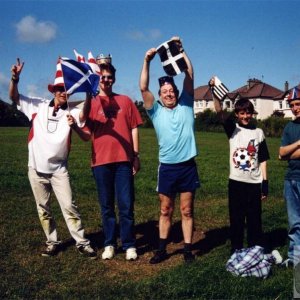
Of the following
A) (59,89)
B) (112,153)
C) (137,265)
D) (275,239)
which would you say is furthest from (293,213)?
(59,89)

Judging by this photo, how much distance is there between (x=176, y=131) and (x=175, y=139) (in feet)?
0.35

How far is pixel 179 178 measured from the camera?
5.43 metres

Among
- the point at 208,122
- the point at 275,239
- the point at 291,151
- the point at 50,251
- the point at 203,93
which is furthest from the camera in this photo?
the point at 203,93

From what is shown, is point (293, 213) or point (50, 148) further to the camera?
point (50, 148)

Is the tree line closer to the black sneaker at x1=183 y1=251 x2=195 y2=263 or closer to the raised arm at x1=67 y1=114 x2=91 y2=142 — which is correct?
the raised arm at x1=67 y1=114 x2=91 y2=142

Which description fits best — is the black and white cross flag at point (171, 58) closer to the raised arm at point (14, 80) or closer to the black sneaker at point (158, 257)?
the raised arm at point (14, 80)

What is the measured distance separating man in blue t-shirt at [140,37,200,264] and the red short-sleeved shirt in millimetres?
427

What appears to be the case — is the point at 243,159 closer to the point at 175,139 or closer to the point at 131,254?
the point at 175,139

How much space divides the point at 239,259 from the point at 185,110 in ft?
6.70

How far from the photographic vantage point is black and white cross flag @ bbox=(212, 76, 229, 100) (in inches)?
205

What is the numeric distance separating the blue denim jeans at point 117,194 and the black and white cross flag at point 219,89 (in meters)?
1.55

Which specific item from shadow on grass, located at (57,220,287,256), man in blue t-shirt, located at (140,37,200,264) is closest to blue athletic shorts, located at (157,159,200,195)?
man in blue t-shirt, located at (140,37,200,264)

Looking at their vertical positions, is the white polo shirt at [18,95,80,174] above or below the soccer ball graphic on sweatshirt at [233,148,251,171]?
above

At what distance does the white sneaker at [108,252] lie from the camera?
5630mm
